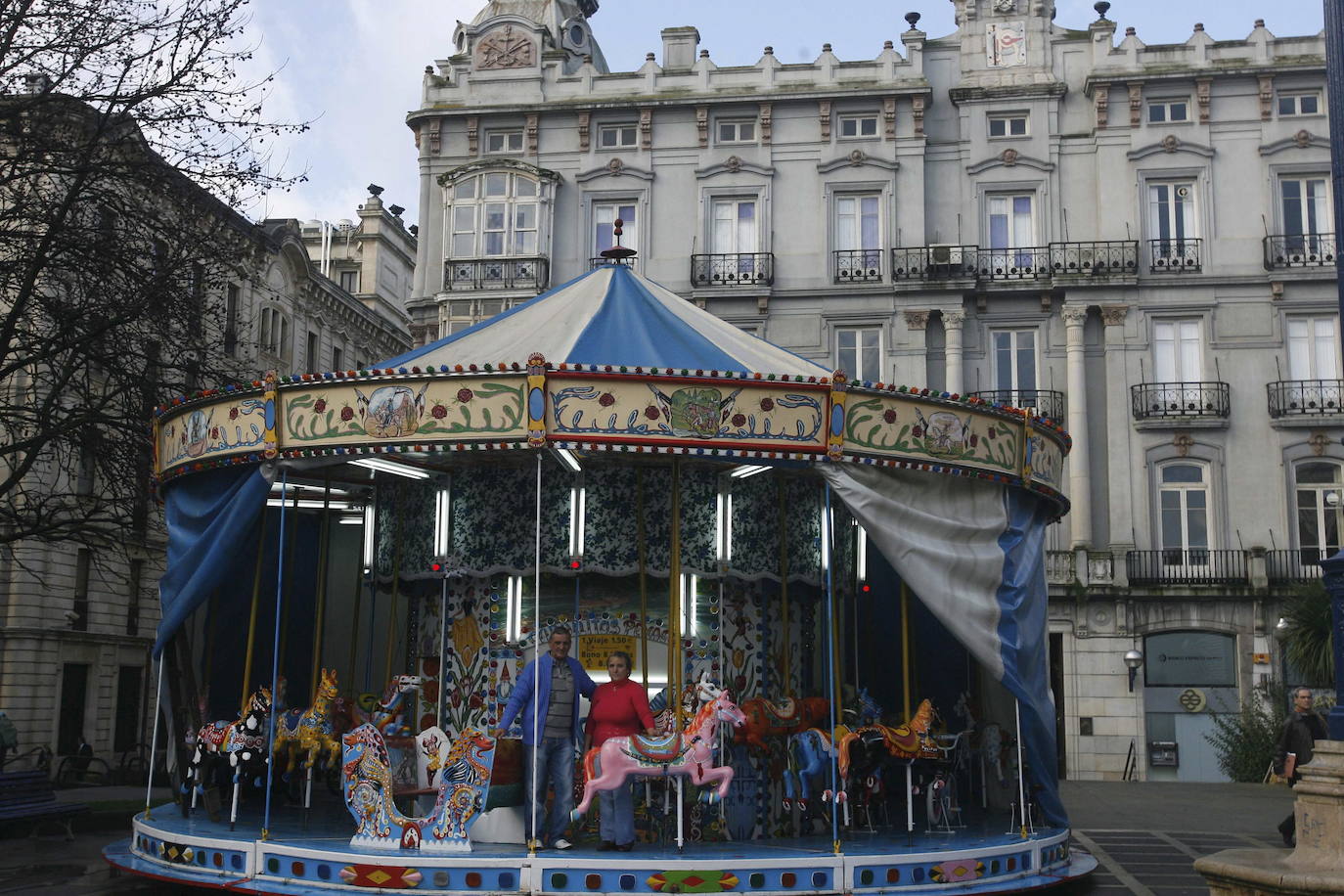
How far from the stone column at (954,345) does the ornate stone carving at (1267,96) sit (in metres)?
8.46

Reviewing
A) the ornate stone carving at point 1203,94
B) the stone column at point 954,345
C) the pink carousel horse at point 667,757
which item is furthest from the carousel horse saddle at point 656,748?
the ornate stone carving at point 1203,94

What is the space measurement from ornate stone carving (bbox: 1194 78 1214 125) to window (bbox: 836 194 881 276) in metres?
7.81

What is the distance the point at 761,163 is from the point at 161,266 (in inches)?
763

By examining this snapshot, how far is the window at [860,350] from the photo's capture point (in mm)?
34625

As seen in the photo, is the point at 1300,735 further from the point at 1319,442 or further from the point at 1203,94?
the point at 1203,94

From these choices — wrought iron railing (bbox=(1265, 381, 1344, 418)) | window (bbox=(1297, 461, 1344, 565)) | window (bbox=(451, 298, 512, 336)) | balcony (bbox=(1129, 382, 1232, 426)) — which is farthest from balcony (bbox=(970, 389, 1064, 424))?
window (bbox=(451, 298, 512, 336))

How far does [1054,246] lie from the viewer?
113ft

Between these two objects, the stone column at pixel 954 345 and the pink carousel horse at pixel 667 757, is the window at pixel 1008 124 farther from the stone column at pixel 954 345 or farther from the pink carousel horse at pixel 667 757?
the pink carousel horse at pixel 667 757

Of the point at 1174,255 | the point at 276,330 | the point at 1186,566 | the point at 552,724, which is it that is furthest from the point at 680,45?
the point at 552,724

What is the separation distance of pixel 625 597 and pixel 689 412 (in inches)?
115

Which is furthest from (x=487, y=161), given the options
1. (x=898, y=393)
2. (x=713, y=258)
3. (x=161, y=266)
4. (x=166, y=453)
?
(x=898, y=393)

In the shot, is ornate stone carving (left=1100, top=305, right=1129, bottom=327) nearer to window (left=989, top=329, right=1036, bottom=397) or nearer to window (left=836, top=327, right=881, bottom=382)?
window (left=989, top=329, right=1036, bottom=397)

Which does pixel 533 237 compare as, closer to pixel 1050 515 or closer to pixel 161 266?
pixel 161 266

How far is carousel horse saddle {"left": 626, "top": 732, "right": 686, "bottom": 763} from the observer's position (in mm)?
12141
